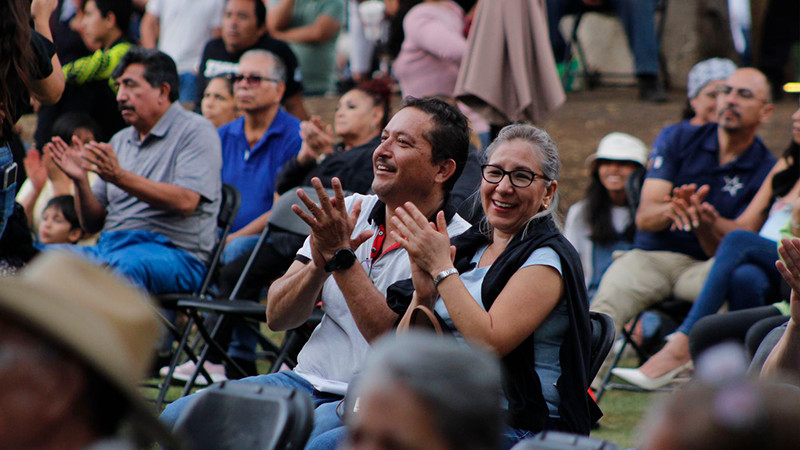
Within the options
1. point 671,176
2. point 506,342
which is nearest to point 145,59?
point 671,176

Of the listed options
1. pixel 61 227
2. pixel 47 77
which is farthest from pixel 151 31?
pixel 47 77

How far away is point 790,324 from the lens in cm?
347

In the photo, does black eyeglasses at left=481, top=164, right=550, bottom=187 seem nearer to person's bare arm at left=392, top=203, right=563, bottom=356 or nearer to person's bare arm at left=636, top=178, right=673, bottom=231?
person's bare arm at left=392, top=203, right=563, bottom=356

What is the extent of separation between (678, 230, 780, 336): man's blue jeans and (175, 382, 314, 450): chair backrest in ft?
12.0

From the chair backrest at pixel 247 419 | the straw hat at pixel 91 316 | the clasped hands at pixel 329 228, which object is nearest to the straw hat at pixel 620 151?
the clasped hands at pixel 329 228

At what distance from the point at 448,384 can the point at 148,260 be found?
4131 mm

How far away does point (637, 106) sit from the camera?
1102 cm

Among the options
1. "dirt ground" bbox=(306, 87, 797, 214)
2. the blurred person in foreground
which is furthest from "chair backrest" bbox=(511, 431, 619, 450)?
"dirt ground" bbox=(306, 87, 797, 214)

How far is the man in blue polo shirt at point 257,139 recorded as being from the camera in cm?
676

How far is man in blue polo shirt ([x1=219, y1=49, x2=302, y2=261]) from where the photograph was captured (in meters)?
6.76

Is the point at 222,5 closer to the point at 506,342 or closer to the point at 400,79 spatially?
the point at 400,79

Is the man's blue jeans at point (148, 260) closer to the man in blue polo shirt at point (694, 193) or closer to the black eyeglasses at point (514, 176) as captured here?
the man in blue polo shirt at point (694, 193)

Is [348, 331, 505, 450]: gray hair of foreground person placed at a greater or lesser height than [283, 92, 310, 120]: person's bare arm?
greater

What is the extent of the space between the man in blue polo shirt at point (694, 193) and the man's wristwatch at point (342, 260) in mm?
3044
